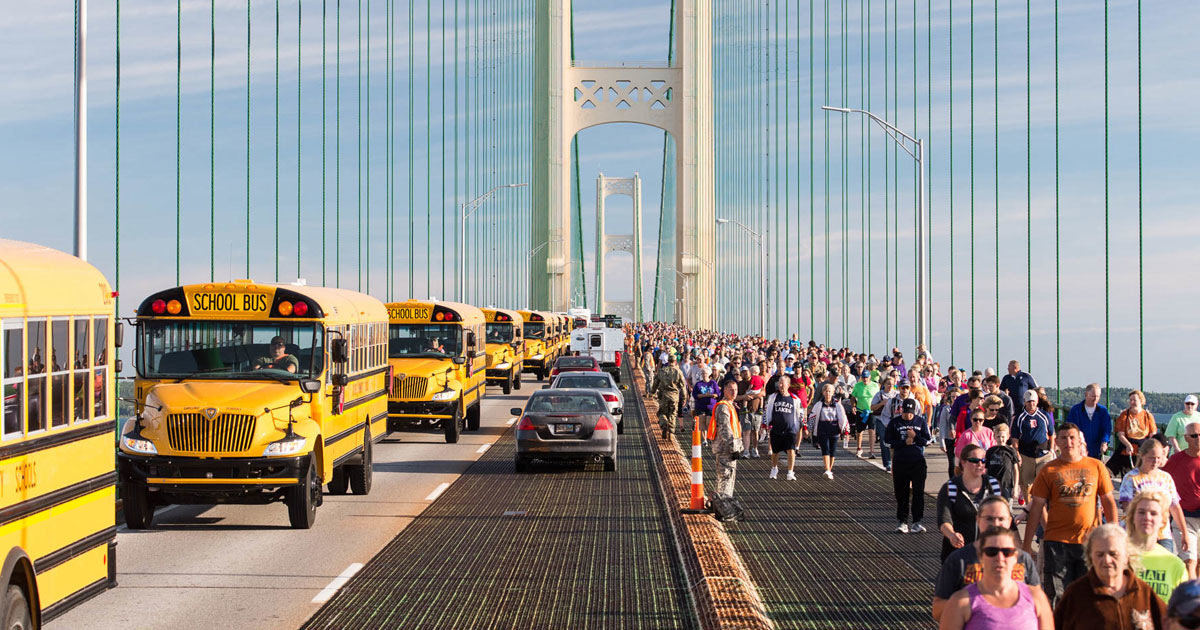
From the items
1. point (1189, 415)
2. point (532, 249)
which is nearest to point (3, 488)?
point (1189, 415)

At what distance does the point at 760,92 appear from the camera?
90.8 meters

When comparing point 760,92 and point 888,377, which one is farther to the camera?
point 760,92

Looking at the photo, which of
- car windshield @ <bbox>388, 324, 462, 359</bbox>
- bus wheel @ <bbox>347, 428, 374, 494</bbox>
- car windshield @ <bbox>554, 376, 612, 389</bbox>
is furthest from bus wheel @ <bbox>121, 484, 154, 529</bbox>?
car windshield @ <bbox>554, 376, 612, 389</bbox>

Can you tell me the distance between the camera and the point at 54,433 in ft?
27.3

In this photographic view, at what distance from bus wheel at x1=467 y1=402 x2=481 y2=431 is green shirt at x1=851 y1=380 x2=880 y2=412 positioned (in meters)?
8.40

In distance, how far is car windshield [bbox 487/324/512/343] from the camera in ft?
144

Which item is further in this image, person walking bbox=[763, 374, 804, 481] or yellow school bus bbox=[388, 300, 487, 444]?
yellow school bus bbox=[388, 300, 487, 444]

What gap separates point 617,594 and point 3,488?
15.4 ft

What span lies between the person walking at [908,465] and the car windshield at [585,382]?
1267 centimetres

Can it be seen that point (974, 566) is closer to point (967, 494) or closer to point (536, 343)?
point (967, 494)

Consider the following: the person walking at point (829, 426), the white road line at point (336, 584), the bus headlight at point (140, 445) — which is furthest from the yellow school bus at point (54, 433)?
the person walking at point (829, 426)

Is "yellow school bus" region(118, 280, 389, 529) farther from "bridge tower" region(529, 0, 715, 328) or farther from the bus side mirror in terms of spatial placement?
"bridge tower" region(529, 0, 715, 328)

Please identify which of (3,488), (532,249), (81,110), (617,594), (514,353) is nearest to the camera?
(3,488)

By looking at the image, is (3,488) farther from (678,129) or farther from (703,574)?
(678,129)
